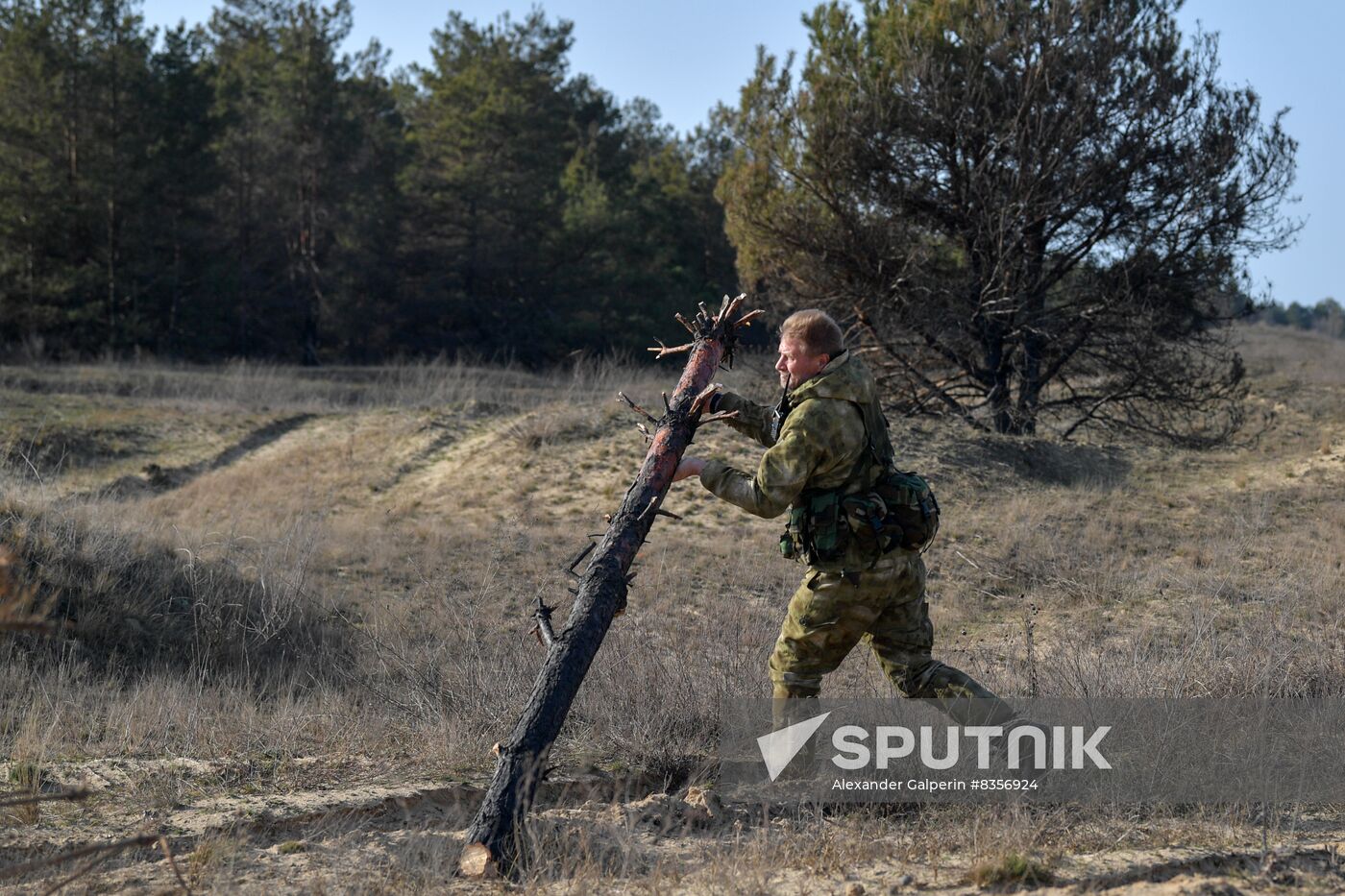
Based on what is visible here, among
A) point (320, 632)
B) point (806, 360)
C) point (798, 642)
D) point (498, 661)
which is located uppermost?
point (806, 360)

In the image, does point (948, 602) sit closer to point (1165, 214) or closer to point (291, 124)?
point (1165, 214)

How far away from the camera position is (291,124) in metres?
30.1

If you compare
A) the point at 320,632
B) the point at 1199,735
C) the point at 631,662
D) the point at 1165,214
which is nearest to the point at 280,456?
the point at 320,632

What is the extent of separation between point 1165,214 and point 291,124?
77.7 ft

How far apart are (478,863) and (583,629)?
85 cm

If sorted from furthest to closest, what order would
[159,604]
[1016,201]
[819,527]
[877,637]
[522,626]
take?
[1016,201] < [522,626] < [159,604] < [877,637] < [819,527]

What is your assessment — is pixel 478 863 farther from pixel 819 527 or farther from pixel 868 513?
pixel 868 513

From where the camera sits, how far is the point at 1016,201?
13.7m

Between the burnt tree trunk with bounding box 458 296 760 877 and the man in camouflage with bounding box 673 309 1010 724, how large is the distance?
0.45ft

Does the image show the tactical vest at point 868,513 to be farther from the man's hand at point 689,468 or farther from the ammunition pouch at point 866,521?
the man's hand at point 689,468

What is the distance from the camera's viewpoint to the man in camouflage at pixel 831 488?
4.03 metres

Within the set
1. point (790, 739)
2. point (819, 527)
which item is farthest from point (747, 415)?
point (790, 739)

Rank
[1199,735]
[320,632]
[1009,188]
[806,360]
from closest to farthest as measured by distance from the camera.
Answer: [806,360]
[1199,735]
[320,632]
[1009,188]

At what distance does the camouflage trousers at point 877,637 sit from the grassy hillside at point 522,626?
428 millimetres
